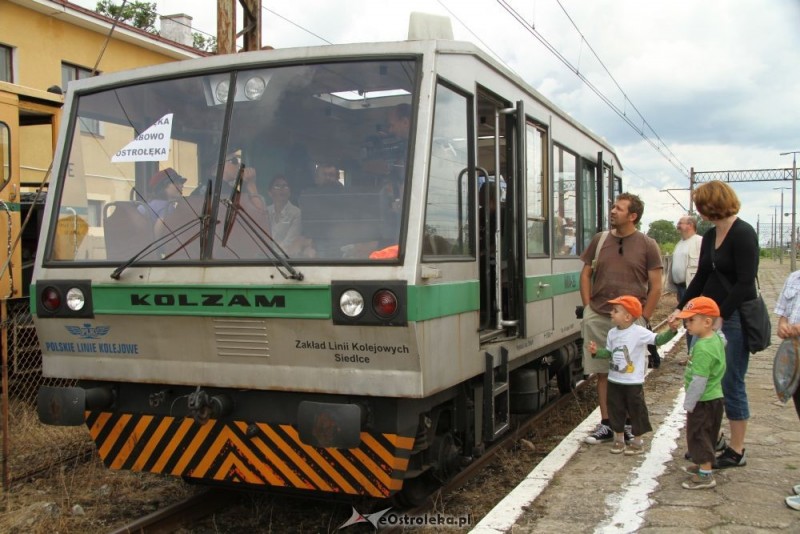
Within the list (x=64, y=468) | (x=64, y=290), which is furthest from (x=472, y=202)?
(x=64, y=468)

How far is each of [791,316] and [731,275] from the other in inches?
21.8

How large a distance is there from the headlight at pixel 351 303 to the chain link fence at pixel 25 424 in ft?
9.47

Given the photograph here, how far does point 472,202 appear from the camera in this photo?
187 inches

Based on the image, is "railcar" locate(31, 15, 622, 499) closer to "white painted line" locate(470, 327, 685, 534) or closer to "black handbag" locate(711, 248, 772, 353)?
"white painted line" locate(470, 327, 685, 534)

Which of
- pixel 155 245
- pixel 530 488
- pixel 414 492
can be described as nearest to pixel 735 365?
pixel 530 488

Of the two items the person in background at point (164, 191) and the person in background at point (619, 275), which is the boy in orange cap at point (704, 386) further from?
the person in background at point (164, 191)

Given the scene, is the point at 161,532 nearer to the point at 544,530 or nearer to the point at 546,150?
the point at 544,530

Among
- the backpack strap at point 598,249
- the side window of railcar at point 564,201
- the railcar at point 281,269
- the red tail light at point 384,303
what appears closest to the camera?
the red tail light at point 384,303

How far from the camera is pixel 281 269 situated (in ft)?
13.6

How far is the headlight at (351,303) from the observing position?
3.97 meters

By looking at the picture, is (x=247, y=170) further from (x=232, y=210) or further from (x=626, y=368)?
(x=626, y=368)

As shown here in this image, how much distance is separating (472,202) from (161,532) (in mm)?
2758

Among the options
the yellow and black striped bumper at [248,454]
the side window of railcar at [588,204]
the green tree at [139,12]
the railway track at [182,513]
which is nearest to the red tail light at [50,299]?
the yellow and black striped bumper at [248,454]

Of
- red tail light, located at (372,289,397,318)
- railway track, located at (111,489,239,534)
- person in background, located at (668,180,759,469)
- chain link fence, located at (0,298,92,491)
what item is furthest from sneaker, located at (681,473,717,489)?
chain link fence, located at (0,298,92,491)
